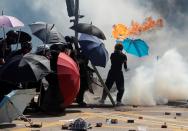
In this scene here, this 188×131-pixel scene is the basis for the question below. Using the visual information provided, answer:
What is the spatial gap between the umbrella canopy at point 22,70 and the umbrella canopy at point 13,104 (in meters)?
0.75

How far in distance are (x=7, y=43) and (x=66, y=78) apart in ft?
9.50

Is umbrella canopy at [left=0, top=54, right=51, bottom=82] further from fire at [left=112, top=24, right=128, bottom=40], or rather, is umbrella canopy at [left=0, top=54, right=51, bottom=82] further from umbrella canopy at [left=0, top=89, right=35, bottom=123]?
fire at [left=112, top=24, right=128, bottom=40]

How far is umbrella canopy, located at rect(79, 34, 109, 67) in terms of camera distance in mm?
19797

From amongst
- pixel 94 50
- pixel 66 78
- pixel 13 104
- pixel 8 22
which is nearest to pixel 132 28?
pixel 94 50

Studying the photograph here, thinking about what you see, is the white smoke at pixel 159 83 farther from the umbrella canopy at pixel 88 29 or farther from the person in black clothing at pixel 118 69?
the umbrella canopy at pixel 88 29

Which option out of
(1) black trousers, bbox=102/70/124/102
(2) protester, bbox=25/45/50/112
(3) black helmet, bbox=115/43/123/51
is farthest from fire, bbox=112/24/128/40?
(2) protester, bbox=25/45/50/112

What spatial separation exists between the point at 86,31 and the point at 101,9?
3058cm

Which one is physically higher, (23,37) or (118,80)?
(23,37)

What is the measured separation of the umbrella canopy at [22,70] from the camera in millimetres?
15445

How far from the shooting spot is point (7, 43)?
1905 cm

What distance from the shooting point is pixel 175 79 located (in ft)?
78.1

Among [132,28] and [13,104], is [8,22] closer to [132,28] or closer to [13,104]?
[13,104]

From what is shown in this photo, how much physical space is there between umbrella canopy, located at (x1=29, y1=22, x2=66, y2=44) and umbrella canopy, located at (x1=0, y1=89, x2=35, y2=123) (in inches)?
191

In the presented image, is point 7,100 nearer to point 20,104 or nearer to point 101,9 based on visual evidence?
point 20,104
